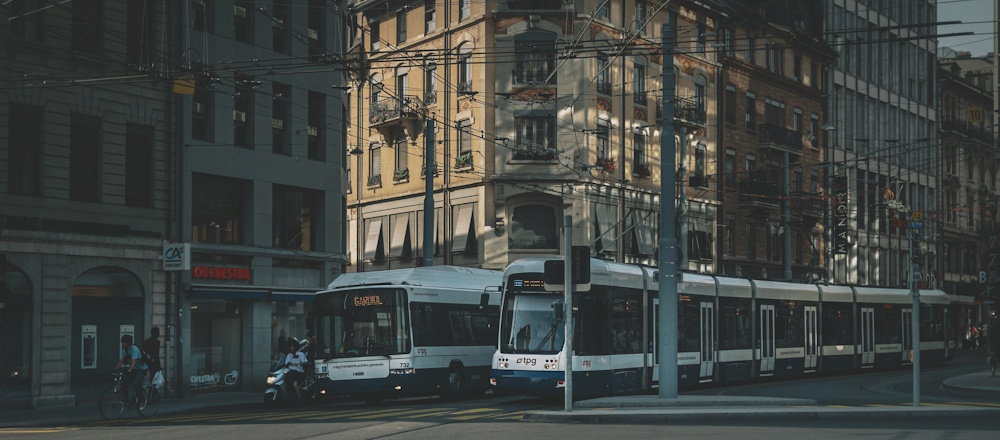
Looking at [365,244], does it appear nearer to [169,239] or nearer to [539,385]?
[169,239]

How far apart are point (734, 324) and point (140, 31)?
53.1ft

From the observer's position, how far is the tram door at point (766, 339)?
32844 mm

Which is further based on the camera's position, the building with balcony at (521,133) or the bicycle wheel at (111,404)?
the building with balcony at (521,133)

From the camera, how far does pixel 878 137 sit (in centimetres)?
6925

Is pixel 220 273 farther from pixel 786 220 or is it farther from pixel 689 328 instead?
pixel 786 220

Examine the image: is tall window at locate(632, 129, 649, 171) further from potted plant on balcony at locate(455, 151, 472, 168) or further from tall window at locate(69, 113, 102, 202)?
tall window at locate(69, 113, 102, 202)

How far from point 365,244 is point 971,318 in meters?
44.1

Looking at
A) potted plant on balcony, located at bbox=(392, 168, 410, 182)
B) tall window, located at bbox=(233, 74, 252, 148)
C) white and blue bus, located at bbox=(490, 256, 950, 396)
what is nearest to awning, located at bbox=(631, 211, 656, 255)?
potted plant on balcony, located at bbox=(392, 168, 410, 182)

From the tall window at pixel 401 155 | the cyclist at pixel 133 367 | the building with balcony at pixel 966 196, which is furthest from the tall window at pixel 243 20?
the building with balcony at pixel 966 196

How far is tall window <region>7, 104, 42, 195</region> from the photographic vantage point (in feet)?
87.2

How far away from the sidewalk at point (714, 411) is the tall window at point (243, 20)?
52.0ft

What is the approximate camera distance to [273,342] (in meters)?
33.9

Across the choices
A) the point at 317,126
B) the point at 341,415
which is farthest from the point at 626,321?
the point at 317,126

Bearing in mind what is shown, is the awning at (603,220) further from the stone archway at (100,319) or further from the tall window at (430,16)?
the stone archway at (100,319)
